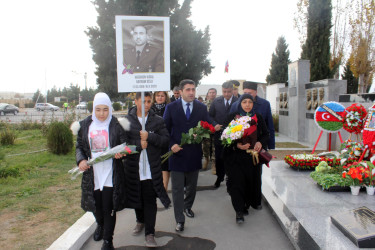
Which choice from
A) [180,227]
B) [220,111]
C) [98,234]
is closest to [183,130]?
[180,227]

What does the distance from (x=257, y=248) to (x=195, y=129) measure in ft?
5.75

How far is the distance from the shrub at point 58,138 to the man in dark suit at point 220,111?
5.63 meters

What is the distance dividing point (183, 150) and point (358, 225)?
7.80ft

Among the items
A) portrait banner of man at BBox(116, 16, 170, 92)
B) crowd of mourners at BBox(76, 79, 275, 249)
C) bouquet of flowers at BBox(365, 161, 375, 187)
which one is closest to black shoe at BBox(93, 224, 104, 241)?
crowd of mourners at BBox(76, 79, 275, 249)

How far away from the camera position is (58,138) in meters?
9.92

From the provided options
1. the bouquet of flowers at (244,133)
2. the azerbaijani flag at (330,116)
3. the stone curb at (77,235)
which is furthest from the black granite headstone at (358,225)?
the azerbaijani flag at (330,116)

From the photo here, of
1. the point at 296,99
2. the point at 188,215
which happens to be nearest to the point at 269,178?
the point at 188,215

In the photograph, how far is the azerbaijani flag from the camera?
668 centimetres

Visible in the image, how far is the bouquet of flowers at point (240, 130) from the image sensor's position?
431 centimetres

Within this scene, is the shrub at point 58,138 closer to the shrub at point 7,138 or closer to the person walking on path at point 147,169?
the shrub at point 7,138

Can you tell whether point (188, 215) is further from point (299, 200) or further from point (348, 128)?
point (348, 128)

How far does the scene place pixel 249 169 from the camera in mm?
4664

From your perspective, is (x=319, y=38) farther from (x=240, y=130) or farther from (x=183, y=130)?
(x=183, y=130)

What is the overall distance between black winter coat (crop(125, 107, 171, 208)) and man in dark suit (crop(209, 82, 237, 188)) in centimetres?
235
